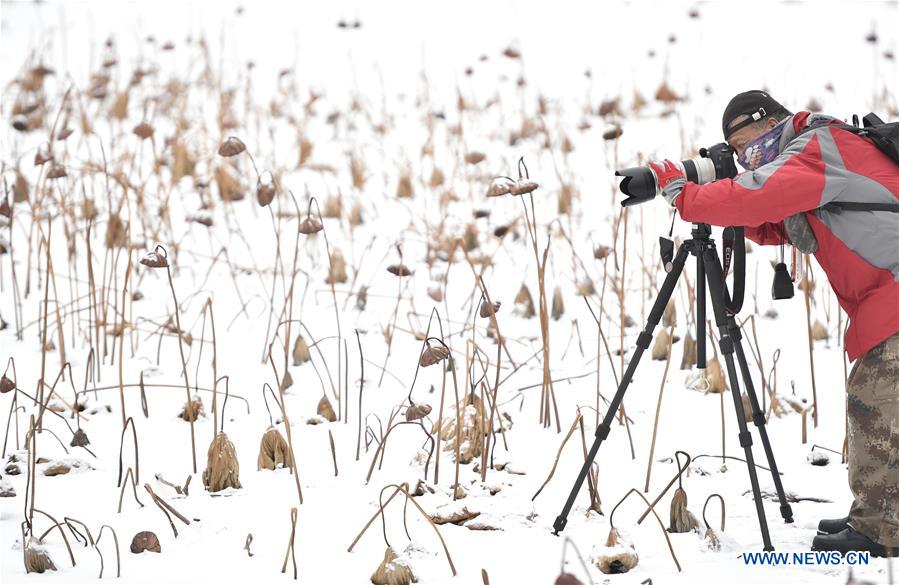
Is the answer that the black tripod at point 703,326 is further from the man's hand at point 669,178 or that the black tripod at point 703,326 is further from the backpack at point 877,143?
the backpack at point 877,143

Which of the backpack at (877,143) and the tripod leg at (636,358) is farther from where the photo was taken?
the tripod leg at (636,358)

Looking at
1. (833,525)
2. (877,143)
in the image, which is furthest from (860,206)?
(833,525)

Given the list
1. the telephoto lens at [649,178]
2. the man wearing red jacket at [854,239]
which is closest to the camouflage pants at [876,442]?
the man wearing red jacket at [854,239]

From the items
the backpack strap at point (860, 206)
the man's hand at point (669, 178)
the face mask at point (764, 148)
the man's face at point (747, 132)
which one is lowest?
the backpack strap at point (860, 206)

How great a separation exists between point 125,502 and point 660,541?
1578mm

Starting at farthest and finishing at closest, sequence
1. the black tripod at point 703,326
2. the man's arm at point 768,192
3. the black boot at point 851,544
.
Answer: the black tripod at point 703,326 < the black boot at point 851,544 < the man's arm at point 768,192

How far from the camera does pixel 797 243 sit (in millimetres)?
2365

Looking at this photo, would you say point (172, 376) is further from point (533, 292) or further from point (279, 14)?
point (279, 14)

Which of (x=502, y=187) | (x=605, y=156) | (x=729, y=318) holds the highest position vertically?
(x=605, y=156)

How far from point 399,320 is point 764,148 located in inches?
91.7

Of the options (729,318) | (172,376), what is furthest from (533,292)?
(729,318)

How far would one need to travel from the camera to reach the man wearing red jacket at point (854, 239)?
2.22 meters

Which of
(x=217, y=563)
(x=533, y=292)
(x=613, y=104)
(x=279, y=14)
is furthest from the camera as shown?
(x=279, y=14)

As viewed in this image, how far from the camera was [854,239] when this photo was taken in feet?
7.43
